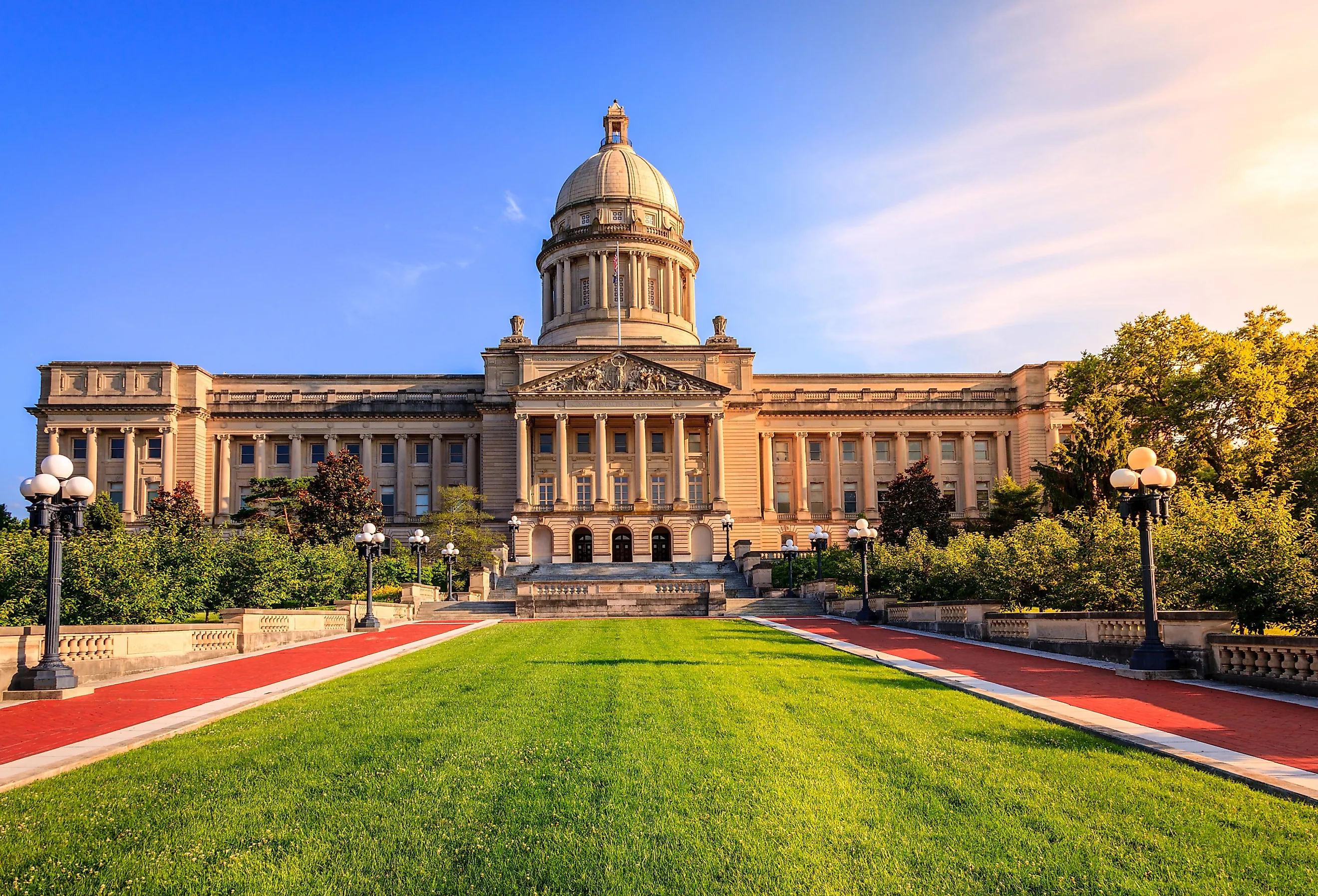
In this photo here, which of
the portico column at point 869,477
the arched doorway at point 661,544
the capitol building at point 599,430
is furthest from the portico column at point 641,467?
the portico column at point 869,477

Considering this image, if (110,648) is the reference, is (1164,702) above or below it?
below

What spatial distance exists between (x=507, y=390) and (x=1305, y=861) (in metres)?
66.9

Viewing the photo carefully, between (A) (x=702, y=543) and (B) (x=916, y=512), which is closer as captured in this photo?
(B) (x=916, y=512)

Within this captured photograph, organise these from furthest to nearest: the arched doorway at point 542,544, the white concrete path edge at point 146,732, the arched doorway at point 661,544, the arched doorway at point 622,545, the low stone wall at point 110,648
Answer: the arched doorway at point 622,545 < the arched doorway at point 661,544 < the arched doorway at point 542,544 < the low stone wall at point 110,648 < the white concrete path edge at point 146,732

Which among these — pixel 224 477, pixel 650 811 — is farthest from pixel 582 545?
pixel 650 811

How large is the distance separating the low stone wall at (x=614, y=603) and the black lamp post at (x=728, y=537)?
675 inches

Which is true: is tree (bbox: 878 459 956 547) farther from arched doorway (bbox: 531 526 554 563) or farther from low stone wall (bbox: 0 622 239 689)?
low stone wall (bbox: 0 622 239 689)

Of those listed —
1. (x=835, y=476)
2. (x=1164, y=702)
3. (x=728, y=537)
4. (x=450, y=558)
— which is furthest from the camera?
(x=835, y=476)

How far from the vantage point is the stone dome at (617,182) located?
87.3 m

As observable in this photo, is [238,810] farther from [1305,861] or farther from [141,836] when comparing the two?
[1305,861]

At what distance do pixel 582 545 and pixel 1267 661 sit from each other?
182 feet

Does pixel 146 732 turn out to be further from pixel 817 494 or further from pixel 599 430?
pixel 817 494

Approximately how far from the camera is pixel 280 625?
27.4 m

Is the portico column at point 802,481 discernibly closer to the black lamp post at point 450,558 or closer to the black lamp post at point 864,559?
the black lamp post at point 450,558
